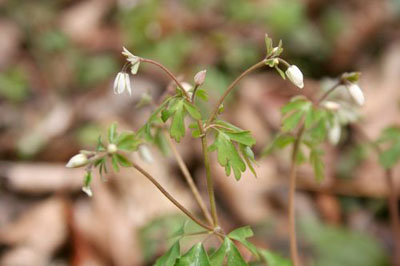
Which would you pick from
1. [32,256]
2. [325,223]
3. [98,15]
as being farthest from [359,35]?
[32,256]

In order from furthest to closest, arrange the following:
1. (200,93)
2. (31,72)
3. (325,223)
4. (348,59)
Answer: (31,72) < (348,59) < (325,223) < (200,93)

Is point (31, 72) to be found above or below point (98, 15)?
below

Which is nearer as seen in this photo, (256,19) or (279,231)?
(279,231)

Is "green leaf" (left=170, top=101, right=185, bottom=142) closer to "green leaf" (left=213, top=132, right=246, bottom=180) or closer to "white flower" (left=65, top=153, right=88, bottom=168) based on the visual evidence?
"green leaf" (left=213, top=132, right=246, bottom=180)

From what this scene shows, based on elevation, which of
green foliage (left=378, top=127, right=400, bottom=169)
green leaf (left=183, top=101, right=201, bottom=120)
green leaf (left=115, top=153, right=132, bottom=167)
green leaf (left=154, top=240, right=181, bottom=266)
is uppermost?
green leaf (left=183, top=101, right=201, bottom=120)

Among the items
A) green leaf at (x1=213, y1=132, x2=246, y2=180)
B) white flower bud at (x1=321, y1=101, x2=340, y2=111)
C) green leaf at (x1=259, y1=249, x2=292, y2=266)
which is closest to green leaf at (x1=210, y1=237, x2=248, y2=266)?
green leaf at (x1=213, y1=132, x2=246, y2=180)

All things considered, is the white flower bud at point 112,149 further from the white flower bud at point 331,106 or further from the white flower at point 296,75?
the white flower bud at point 331,106

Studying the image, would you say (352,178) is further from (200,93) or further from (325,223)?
(200,93)
